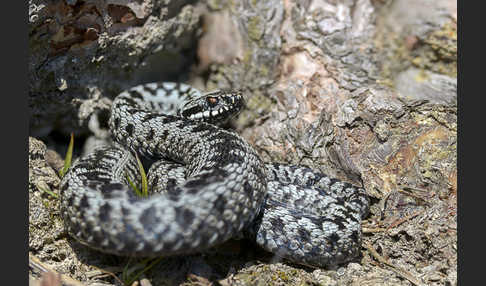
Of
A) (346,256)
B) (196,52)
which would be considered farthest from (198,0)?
(346,256)

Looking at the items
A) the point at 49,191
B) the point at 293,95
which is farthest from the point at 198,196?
the point at 293,95

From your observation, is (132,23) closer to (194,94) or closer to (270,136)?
(194,94)

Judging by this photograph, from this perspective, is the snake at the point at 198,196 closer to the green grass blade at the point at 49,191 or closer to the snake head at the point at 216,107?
Result: the snake head at the point at 216,107

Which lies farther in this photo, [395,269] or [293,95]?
[293,95]

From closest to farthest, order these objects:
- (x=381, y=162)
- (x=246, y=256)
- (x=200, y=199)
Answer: (x=200, y=199)
(x=246, y=256)
(x=381, y=162)

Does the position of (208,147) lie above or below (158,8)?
below

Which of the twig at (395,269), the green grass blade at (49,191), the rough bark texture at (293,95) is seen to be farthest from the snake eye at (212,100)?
the twig at (395,269)

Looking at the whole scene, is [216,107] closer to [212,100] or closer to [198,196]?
[212,100]
